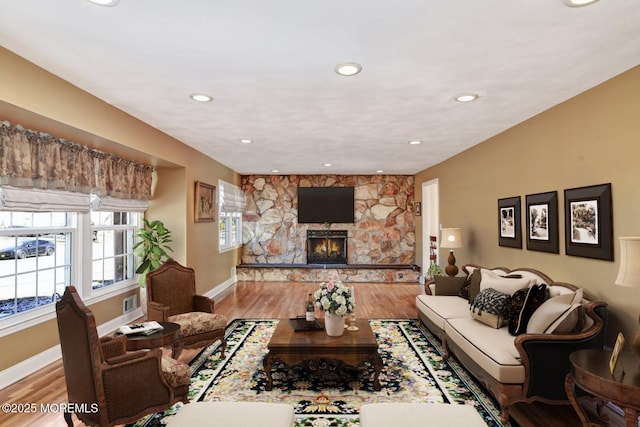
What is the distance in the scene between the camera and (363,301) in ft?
21.0

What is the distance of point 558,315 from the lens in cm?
266

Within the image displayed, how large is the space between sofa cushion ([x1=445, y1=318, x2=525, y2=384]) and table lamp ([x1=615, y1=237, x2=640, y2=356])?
2.42ft

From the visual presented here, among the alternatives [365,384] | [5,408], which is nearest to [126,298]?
[5,408]

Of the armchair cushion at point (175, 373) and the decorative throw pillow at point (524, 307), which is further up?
the decorative throw pillow at point (524, 307)

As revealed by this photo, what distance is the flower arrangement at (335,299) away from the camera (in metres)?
3.20

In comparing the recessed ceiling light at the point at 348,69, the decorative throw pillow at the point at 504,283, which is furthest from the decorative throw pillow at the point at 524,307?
the recessed ceiling light at the point at 348,69

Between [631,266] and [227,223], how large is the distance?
6.91 metres

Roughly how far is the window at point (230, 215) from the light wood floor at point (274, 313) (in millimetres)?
1022

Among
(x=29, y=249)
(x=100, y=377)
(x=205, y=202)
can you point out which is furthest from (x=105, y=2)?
(x=205, y=202)

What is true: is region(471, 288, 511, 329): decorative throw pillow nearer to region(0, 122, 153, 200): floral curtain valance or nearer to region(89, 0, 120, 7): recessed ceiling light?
region(89, 0, 120, 7): recessed ceiling light

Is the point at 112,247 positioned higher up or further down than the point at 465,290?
higher up

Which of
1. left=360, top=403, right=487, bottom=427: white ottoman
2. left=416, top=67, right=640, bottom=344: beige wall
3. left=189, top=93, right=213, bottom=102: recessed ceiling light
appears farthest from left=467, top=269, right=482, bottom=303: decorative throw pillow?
left=189, top=93, right=213, bottom=102: recessed ceiling light

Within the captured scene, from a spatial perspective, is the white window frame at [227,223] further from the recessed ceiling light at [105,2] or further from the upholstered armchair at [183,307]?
the recessed ceiling light at [105,2]

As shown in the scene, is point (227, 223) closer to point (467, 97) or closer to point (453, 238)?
point (453, 238)
